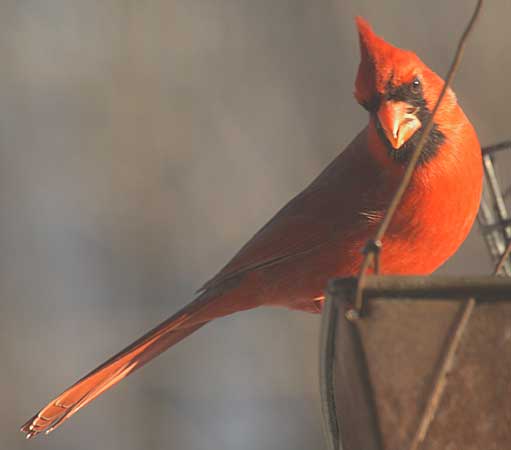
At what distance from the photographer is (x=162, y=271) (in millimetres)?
4922

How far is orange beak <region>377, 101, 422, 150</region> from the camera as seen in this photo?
6.95ft

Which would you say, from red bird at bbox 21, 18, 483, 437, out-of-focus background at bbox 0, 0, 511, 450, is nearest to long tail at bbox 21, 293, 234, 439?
red bird at bbox 21, 18, 483, 437

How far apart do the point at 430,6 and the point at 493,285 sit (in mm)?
3812

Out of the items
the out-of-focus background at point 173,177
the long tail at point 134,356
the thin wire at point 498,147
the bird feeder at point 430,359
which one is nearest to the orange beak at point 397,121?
the thin wire at point 498,147

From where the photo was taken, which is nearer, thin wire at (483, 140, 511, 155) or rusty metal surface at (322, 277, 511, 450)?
rusty metal surface at (322, 277, 511, 450)

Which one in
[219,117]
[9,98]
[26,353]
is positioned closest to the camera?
[26,353]

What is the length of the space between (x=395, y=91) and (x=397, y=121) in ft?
0.25

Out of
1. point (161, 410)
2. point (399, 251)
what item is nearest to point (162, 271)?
point (161, 410)

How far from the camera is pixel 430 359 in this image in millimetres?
1311

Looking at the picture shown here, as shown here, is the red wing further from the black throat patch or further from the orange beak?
the orange beak

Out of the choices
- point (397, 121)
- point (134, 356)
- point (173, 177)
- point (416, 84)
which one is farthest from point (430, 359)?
point (173, 177)

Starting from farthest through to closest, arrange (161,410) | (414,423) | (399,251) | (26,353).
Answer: (26,353) < (161,410) < (399,251) < (414,423)

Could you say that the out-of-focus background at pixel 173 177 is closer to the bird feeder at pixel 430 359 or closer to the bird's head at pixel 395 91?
the bird's head at pixel 395 91

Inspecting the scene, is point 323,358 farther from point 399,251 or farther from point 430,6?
point 430,6
